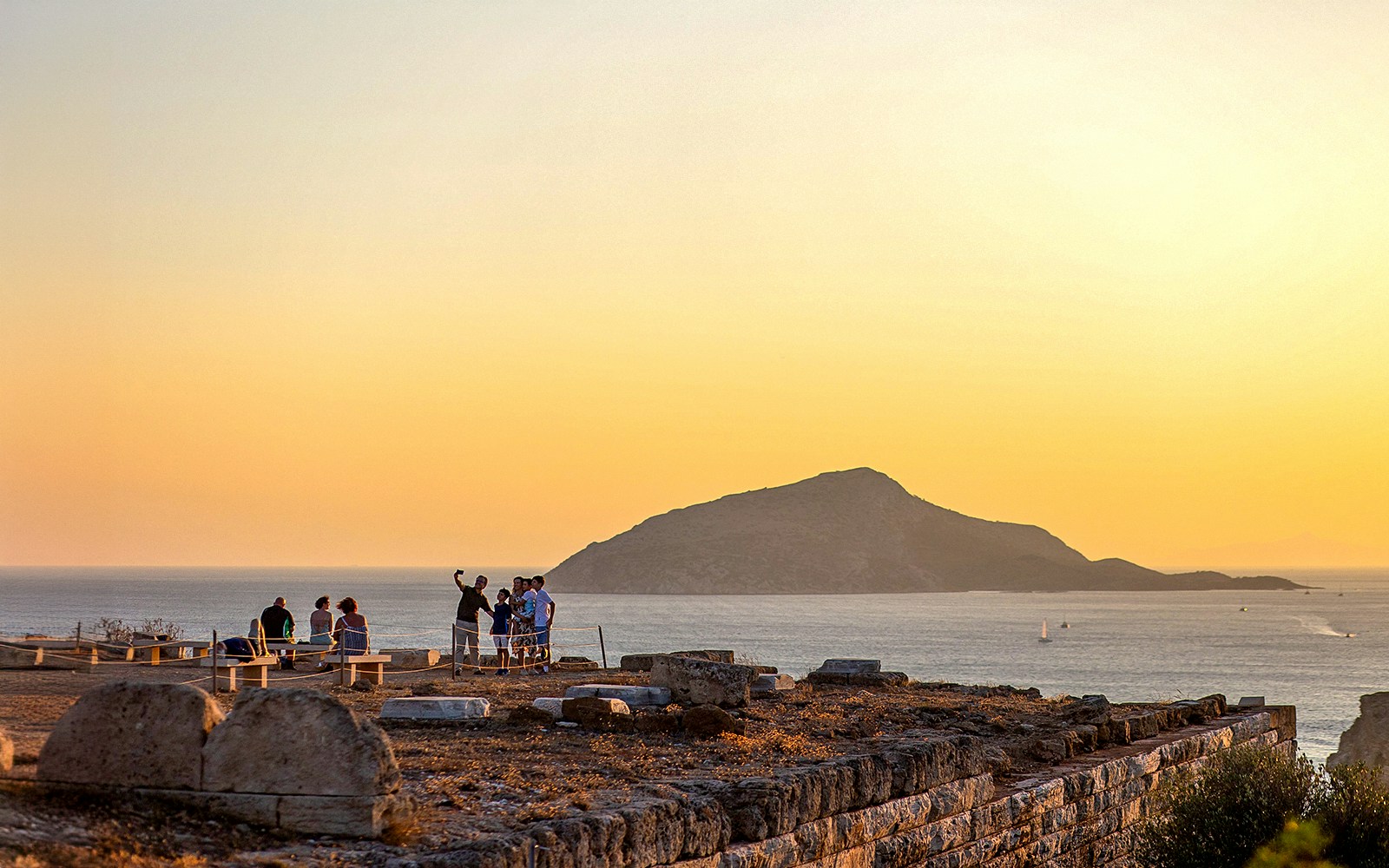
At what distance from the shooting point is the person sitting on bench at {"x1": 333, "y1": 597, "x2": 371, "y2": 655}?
57.0 feet

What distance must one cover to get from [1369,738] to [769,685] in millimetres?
28455

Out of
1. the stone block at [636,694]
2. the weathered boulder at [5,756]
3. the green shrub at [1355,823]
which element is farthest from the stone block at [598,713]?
the green shrub at [1355,823]

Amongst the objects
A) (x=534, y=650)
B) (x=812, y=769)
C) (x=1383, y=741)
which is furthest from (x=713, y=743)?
(x=1383, y=741)

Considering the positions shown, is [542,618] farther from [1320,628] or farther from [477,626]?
[1320,628]

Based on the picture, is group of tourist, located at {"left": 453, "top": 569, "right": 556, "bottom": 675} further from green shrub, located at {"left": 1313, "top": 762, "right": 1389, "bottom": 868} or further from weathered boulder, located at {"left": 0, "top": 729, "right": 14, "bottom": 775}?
weathered boulder, located at {"left": 0, "top": 729, "right": 14, "bottom": 775}

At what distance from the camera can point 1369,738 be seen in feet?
122

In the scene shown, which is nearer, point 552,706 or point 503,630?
point 552,706

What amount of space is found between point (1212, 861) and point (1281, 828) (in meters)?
0.70

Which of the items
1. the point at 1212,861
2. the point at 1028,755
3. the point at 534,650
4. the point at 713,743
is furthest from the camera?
the point at 534,650

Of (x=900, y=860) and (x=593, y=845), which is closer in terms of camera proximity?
(x=593, y=845)

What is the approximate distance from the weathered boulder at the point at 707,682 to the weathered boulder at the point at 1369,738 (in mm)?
28395

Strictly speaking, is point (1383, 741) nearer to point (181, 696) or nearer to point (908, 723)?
point (908, 723)

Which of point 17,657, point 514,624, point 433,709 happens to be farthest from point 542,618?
point 433,709

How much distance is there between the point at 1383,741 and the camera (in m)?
36.6
